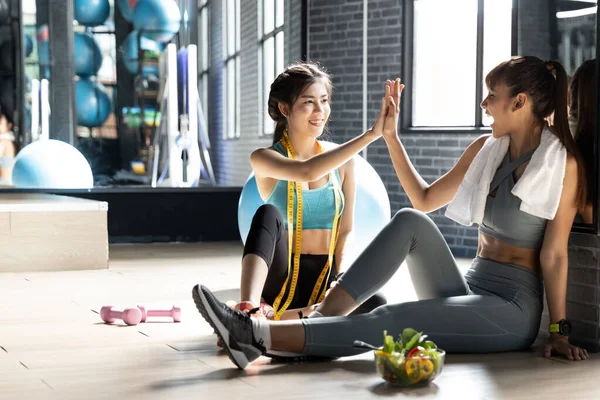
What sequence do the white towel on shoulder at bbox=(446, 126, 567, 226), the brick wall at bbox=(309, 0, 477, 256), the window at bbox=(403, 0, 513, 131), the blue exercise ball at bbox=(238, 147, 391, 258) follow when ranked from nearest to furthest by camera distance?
the white towel on shoulder at bbox=(446, 126, 567, 226) → the blue exercise ball at bbox=(238, 147, 391, 258) → the window at bbox=(403, 0, 513, 131) → the brick wall at bbox=(309, 0, 477, 256)

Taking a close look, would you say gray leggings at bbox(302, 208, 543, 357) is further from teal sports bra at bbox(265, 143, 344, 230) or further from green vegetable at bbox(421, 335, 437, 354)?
teal sports bra at bbox(265, 143, 344, 230)

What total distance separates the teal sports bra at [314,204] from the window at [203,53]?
3.99m

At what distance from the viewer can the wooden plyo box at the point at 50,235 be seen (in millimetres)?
5391

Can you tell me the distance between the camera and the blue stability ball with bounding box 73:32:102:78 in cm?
687

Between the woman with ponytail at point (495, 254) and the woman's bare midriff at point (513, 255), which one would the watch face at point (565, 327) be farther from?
the woman's bare midriff at point (513, 255)

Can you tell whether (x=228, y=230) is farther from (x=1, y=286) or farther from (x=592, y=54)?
(x=592, y=54)

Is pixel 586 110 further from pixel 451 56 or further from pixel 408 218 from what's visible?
pixel 451 56

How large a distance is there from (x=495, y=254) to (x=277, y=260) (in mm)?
710

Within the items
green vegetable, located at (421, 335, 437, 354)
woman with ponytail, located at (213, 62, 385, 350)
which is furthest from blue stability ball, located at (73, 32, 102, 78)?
green vegetable, located at (421, 335, 437, 354)

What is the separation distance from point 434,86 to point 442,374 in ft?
14.9

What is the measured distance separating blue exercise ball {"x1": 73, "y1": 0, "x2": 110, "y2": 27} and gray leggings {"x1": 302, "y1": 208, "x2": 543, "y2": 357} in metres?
4.64

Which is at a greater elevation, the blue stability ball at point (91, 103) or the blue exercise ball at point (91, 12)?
the blue exercise ball at point (91, 12)

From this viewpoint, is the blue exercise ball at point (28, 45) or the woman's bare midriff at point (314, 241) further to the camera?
the blue exercise ball at point (28, 45)

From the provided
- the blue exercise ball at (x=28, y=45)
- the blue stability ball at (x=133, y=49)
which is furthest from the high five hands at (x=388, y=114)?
the blue exercise ball at (x=28, y=45)
